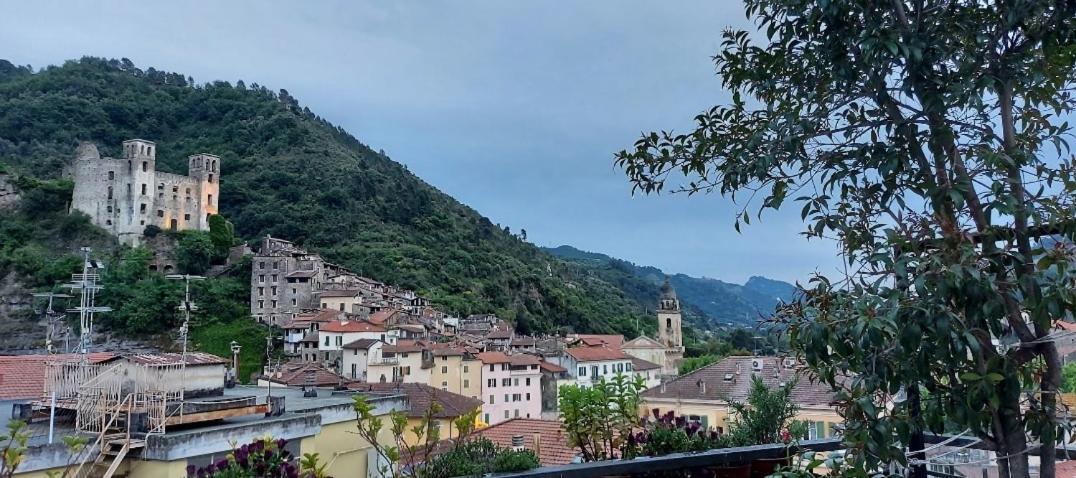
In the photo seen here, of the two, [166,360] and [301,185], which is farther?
[301,185]

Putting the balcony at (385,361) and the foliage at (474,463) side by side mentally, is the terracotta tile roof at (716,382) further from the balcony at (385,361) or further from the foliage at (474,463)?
the balcony at (385,361)

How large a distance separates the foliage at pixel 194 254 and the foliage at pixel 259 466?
50.0m

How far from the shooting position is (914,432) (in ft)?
5.57

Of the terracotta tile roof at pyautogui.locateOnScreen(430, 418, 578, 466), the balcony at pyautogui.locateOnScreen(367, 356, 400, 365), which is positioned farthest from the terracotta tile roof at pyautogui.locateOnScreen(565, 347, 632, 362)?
the terracotta tile roof at pyautogui.locateOnScreen(430, 418, 578, 466)

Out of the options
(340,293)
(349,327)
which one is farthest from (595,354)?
(340,293)

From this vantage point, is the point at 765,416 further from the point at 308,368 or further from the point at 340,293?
the point at 340,293

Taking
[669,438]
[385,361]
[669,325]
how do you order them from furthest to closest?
[669,325]
[385,361]
[669,438]

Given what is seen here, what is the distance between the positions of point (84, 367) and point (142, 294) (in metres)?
40.5

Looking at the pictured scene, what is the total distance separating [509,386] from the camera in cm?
3228

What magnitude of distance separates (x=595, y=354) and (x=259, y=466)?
1411 inches

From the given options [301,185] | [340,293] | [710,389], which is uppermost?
[301,185]

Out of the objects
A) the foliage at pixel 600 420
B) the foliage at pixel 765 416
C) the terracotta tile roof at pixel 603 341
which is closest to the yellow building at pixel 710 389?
the foliage at pixel 765 416

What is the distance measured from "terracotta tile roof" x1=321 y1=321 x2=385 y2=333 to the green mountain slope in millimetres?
15295

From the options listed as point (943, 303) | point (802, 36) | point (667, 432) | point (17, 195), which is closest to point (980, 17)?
point (802, 36)
